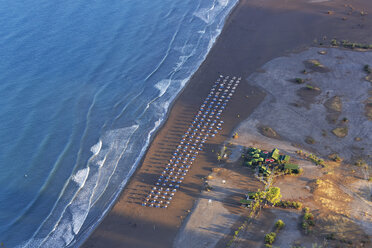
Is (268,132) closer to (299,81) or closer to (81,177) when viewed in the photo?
(299,81)

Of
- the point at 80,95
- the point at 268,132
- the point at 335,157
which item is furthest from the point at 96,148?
the point at 335,157

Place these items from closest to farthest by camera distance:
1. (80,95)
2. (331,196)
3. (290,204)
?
(290,204)
(331,196)
(80,95)

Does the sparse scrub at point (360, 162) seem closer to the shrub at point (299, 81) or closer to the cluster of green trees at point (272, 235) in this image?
the cluster of green trees at point (272, 235)

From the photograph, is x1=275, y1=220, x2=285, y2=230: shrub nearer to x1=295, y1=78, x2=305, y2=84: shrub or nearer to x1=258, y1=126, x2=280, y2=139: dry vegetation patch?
x1=258, y1=126, x2=280, y2=139: dry vegetation patch

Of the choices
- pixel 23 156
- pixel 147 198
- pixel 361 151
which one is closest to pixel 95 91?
pixel 23 156

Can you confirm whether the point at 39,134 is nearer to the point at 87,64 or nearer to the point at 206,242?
the point at 87,64
